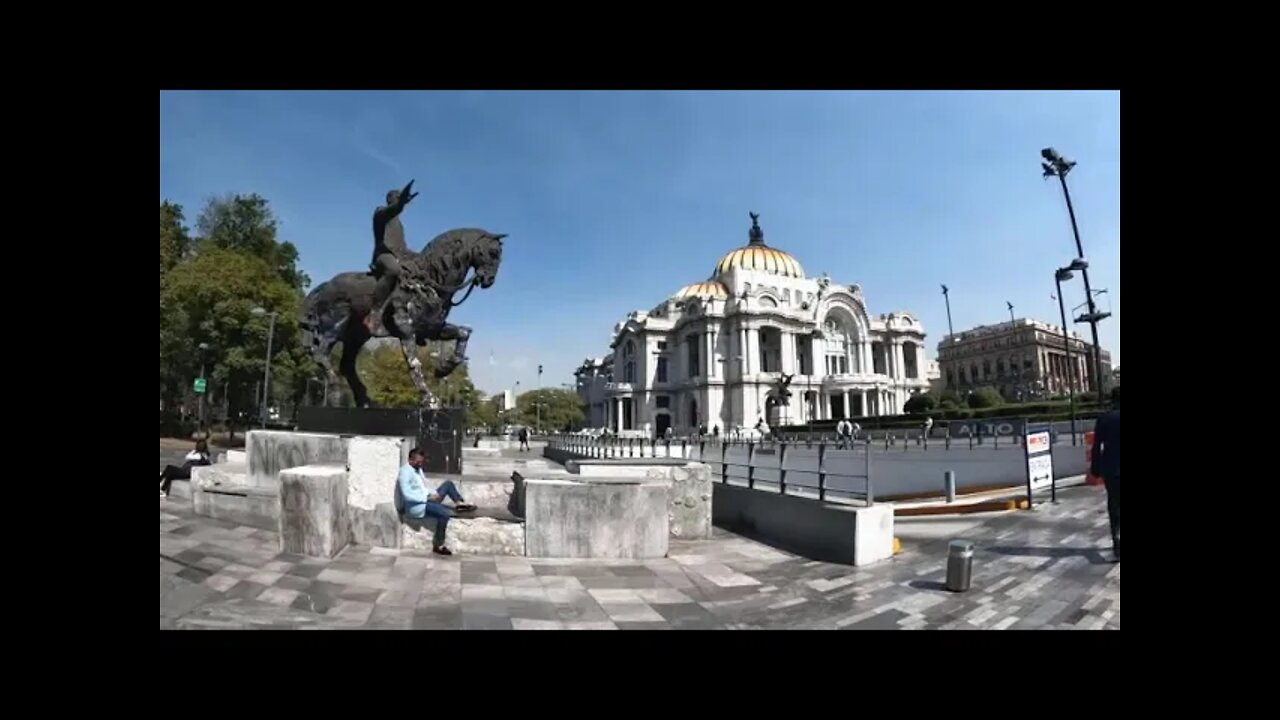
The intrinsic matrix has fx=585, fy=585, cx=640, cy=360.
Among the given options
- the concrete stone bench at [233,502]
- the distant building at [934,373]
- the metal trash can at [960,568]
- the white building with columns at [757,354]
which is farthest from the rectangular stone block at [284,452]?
the distant building at [934,373]

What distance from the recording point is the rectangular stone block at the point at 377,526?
24.4 ft

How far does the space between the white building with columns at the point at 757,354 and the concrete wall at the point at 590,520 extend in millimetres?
62973

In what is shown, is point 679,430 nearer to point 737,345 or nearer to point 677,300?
point 737,345

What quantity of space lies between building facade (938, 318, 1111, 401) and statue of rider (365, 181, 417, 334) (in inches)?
3057

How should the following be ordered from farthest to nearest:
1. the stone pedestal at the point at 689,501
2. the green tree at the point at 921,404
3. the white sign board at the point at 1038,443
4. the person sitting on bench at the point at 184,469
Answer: the green tree at the point at 921,404 → the white sign board at the point at 1038,443 → the stone pedestal at the point at 689,501 → the person sitting on bench at the point at 184,469

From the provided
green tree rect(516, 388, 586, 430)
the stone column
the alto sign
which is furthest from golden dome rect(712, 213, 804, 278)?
the alto sign

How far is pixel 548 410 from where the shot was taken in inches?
3565

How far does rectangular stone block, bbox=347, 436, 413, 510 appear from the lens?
7816 millimetres

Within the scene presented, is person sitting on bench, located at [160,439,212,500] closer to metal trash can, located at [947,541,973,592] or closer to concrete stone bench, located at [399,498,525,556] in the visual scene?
concrete stone bench, located at [399,498,525,556]

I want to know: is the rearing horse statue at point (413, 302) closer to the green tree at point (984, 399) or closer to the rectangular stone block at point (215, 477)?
the rectangular stone block at point (215, 477)
